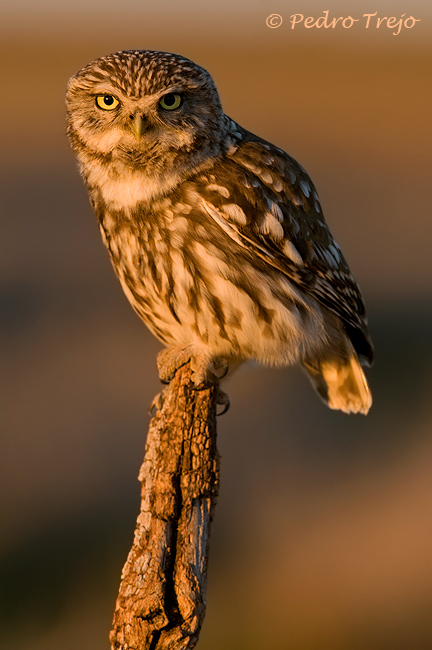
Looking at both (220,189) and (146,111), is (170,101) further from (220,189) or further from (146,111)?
(220,189)

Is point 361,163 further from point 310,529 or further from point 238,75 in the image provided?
point 310,529

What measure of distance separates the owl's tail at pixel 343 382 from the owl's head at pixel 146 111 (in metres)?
1.22

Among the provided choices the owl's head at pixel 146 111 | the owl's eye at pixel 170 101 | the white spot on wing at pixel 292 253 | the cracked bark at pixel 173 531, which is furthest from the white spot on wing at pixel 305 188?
the cracked bark at pixel 173 531

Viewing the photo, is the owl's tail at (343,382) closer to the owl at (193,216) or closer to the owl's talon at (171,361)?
the owl at (193,216)

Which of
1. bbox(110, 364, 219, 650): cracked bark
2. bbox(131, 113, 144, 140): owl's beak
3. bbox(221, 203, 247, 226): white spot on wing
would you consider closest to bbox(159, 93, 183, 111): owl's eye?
bbox(131, 113, 144, 140): owl's beak

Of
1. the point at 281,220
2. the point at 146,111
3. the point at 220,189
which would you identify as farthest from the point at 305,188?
the point at 146,111

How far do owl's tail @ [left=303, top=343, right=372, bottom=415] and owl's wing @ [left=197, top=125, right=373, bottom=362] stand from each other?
0.16 m

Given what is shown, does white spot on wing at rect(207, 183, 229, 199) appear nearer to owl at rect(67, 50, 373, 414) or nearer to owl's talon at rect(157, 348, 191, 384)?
owl at rect(67, 50, 373, 414)

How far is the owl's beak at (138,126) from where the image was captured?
3291 millimetres

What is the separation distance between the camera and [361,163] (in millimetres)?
18500

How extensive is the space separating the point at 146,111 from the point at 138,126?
0.08 metres

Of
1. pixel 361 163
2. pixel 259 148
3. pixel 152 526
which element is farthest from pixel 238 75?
pixel 152 526

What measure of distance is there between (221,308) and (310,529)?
12.4ft

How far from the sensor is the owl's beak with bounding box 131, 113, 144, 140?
3291mm
